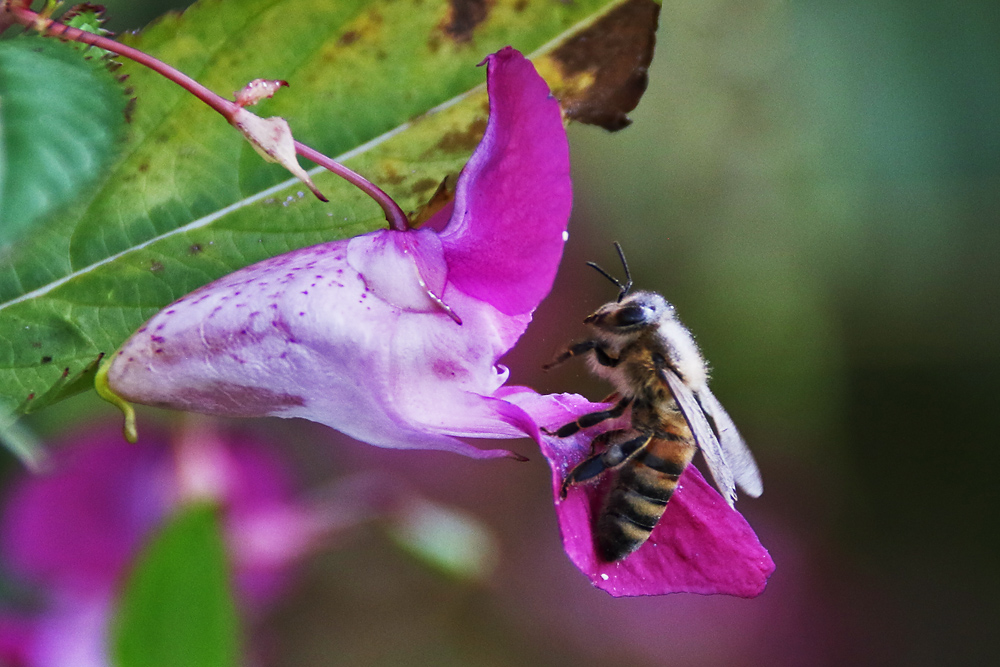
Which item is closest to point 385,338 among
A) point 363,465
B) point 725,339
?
point 363,465

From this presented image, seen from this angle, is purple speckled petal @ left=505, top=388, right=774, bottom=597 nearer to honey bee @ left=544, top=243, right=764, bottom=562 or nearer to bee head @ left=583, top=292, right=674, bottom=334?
honey bee @ left=544, top=243, right=764, bottom=562

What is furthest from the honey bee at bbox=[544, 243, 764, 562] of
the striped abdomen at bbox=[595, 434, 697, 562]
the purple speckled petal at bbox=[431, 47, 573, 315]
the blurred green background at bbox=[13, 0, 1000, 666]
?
the blurred green background at bbox=[13, 0, 1000, 666]

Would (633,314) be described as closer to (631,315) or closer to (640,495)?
(631,315)

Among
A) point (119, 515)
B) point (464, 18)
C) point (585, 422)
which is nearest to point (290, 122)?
point (464, 18)

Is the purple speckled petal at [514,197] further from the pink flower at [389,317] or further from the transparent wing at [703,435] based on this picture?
the transparent wing at [703,435]

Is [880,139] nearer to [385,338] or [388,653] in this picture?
[388,653]

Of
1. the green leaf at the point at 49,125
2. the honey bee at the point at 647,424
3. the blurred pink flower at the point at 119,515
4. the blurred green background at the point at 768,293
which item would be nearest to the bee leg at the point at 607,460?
the honey bee at the point at 647,424
